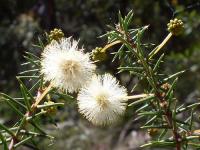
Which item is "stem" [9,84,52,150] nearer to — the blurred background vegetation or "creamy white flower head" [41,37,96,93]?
"creamy white flower head" [41,37,96,93]

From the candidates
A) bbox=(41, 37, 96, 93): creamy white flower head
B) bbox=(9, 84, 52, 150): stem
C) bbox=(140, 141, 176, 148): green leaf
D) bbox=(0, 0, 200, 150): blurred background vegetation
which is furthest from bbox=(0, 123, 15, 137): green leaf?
bbox=(0, 0, 200, 150): blurred background vegetation

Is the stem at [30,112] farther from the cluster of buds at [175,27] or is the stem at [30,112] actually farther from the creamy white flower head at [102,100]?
the cluster of buds at [175,27]

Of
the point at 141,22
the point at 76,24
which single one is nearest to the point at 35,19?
the point at 76,24

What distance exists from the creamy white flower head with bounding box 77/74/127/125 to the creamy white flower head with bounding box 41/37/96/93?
32 mm

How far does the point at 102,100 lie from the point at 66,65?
17cm

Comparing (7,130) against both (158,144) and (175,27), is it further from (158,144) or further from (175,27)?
(175,27)

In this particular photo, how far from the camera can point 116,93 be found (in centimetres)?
157

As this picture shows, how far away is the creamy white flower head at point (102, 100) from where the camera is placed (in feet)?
5.06

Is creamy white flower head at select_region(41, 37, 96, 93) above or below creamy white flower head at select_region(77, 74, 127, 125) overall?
above

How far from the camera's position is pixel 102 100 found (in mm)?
1626

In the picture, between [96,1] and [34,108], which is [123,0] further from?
[34,108]

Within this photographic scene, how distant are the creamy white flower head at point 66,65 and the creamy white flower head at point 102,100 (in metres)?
0.03

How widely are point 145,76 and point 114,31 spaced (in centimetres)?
17

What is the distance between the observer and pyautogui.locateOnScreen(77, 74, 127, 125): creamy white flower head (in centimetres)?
154
